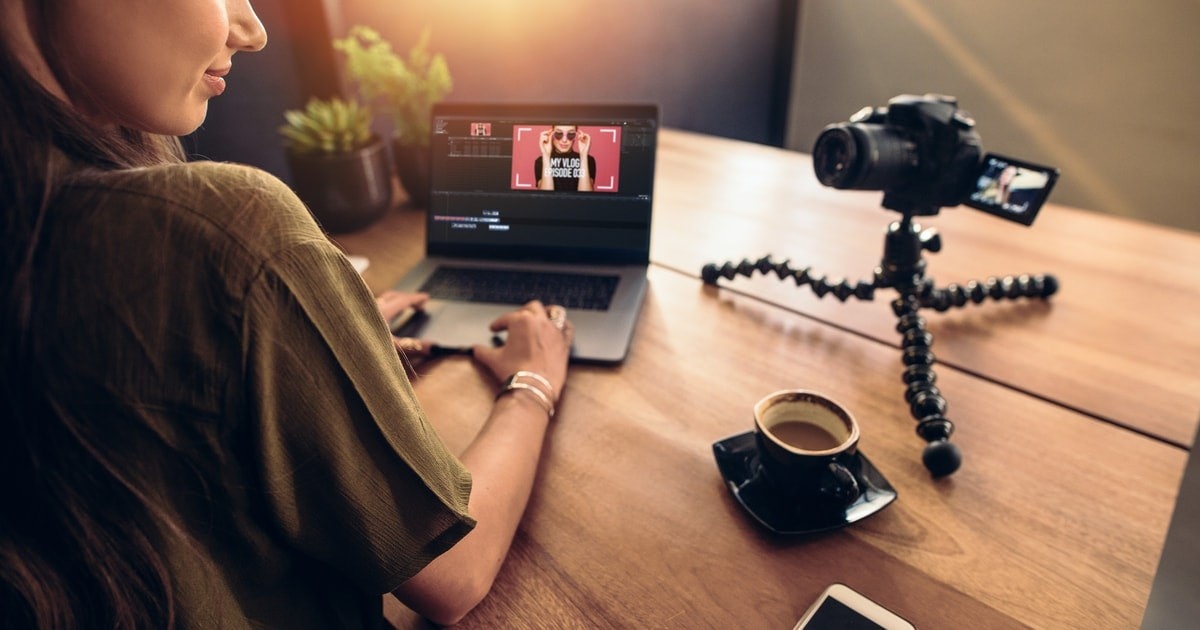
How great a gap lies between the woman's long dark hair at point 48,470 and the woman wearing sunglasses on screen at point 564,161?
657 mm

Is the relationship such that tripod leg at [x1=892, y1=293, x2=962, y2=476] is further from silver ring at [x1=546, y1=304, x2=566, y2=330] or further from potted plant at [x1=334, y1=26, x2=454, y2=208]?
potted plant at [x1=334, y1=26, x2=454, y2=208]

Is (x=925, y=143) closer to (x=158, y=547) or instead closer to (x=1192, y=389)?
(x=1192, y=389)

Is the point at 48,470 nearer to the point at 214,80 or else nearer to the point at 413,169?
the point at 214,80

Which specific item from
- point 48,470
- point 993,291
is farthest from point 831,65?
point 48,470

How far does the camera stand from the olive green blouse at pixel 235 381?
0.38 metres

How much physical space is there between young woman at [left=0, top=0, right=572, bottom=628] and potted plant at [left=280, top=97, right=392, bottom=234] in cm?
77

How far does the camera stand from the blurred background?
162cm

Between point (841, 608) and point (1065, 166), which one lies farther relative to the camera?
point (1065, 166)

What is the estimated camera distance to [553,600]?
581mm

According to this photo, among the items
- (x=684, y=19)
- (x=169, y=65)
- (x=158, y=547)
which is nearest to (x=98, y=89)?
(x=169, y=65)

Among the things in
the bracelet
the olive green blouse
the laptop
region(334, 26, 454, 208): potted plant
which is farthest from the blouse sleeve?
region(334, 26, 454, 208): potted plant

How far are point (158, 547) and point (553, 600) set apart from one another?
300mm

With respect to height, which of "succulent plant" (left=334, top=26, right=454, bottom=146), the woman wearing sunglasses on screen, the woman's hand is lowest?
the woman's hand

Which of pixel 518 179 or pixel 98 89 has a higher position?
pixel 98 89
